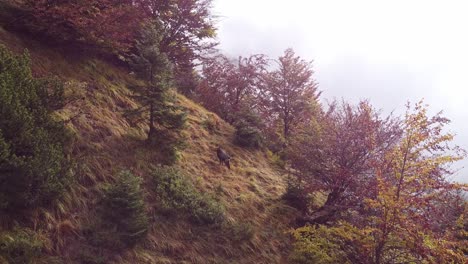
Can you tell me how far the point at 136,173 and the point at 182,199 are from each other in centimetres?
142

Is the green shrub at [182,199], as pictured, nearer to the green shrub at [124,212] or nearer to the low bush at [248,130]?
the green shrub at [124,212]

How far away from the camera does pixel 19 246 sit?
526 centimetres

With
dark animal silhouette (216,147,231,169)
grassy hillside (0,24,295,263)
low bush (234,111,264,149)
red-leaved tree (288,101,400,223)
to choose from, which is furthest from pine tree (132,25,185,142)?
low bush (234,111,264,149)

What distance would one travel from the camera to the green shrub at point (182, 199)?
8.91 metres

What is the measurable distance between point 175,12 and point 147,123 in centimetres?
623

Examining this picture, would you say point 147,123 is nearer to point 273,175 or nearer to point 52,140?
point 52,140

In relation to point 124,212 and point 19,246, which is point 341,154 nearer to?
point 124,212

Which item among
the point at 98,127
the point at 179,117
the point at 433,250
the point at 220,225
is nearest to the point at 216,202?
the point at 220,225

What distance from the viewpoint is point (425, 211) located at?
25.8 ft

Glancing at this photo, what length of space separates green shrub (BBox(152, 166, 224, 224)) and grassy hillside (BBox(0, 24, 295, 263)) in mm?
246

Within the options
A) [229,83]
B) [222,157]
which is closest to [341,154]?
[222,157]

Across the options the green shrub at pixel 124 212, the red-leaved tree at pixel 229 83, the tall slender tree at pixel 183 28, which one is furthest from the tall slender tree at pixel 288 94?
the green shrub at pixel 124 212

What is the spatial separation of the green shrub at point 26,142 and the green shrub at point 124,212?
3.25 feet

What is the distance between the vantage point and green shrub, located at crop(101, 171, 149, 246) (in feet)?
22.9
